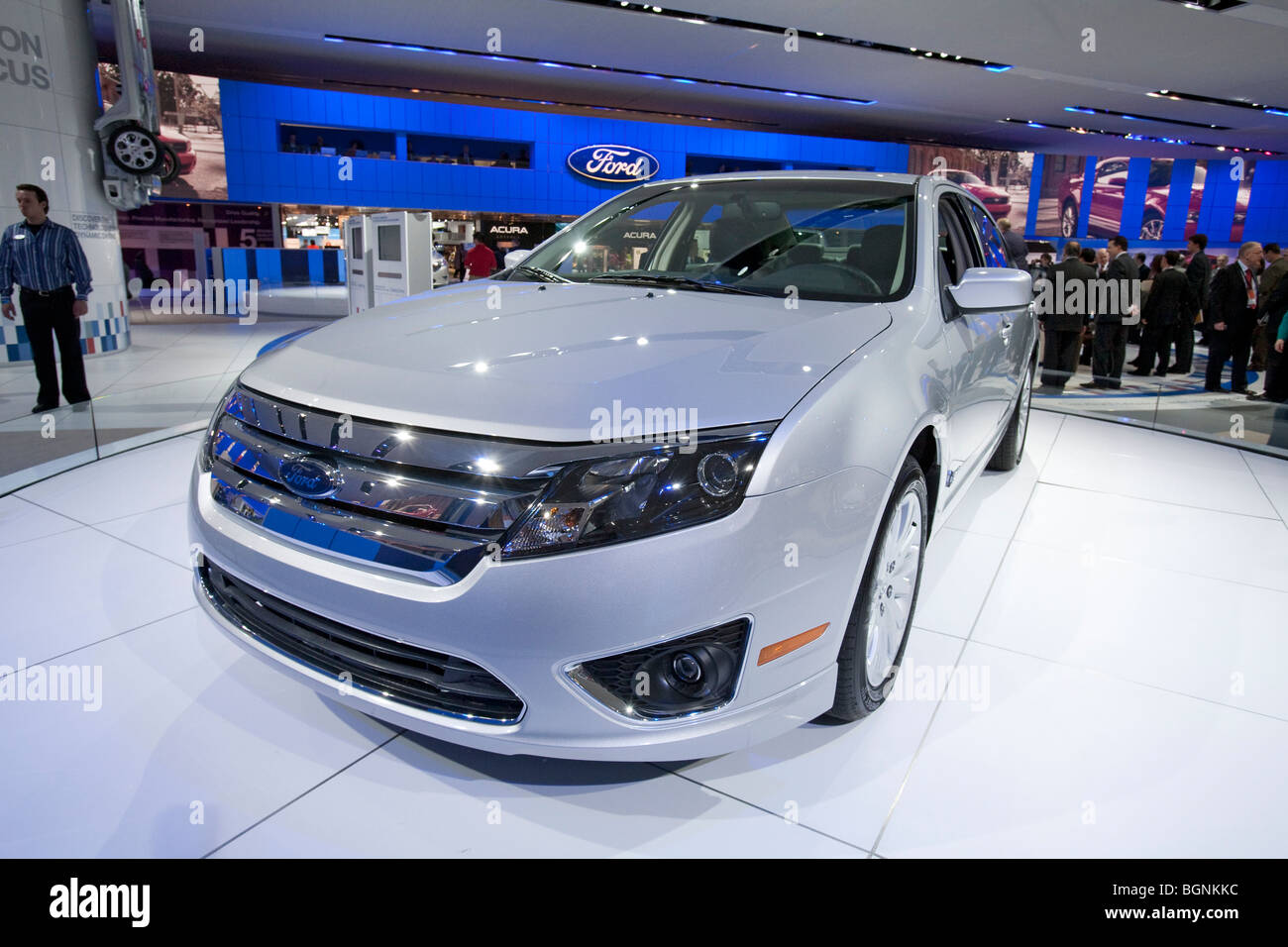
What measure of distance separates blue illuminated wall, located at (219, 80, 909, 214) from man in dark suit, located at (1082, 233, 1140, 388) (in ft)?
34.4

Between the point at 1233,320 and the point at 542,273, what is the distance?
289 inches

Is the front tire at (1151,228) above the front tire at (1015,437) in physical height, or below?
above

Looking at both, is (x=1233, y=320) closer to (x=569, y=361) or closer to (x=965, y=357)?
(x=965, y=357)

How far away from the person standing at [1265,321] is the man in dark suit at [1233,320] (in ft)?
0.25

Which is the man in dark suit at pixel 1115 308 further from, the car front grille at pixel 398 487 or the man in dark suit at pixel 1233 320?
the car front grille at pixel 398 487

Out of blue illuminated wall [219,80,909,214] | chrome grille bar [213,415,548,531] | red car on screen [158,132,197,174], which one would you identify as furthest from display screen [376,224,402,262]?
red car on screen [158,132,197,174]

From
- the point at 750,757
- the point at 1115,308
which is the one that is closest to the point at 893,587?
the point at 750,757

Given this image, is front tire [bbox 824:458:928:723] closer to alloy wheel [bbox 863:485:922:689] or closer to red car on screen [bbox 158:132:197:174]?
alloy wheel [bbox 863:485:922:689]

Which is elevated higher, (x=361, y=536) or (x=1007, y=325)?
(x=1007, y=325)

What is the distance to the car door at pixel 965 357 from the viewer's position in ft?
6.84

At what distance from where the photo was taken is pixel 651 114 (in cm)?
1692

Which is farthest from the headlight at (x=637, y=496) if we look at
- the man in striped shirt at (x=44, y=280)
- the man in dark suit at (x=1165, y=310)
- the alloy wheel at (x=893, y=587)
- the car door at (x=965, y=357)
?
the man in dark suit at (x=1165, y=310)

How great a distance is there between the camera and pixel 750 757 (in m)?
1.68
